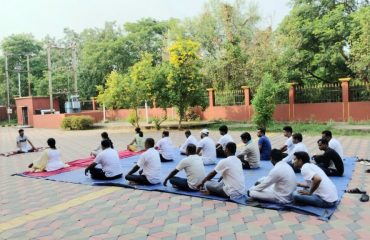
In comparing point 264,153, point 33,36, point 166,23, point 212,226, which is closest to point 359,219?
point 212,226

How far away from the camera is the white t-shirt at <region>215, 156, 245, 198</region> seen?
243 inches

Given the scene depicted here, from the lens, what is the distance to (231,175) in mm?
6203

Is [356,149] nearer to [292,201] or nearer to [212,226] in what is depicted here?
[292,201]

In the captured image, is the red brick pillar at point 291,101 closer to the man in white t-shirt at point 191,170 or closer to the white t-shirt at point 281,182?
the man in white t-shirt at point 191,170

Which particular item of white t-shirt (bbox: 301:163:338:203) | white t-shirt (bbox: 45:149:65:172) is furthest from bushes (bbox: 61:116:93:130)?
white t-shirt (bbox: 301:163:338:203)

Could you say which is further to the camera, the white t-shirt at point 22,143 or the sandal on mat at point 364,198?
the white t-shirt at point 22,143

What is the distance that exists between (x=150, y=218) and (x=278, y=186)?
2084mm

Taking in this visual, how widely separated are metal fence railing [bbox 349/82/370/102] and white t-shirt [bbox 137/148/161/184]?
604 inches

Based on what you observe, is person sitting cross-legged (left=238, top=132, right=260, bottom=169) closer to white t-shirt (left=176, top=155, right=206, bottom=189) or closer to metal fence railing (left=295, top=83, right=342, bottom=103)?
white t-shirt (left=176, top=155, right=206, bottom=189)

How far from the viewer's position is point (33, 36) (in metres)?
44.2

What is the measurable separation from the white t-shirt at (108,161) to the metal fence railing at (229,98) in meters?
16.3

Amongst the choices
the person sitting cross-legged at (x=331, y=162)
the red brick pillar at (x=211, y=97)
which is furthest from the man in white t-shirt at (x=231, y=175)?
the red brick pillar at (x=211, y=97)

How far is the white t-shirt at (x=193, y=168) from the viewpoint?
6723mm

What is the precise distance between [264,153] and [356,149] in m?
3.77
